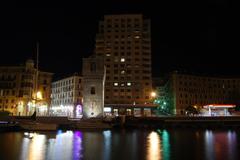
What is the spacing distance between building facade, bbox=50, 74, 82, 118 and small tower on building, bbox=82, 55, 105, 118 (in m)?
40.3

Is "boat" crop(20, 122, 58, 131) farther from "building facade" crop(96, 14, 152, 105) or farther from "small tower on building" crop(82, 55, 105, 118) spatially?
"building facade" crop(96, 14, 152, 105)

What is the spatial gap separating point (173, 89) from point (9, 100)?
81232 mm

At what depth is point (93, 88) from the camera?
308ft

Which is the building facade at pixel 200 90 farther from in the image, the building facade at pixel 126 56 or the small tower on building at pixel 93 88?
the small tower on building at pixel 93 88

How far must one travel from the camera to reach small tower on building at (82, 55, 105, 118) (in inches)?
3605

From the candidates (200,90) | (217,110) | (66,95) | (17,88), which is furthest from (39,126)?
(200,90)

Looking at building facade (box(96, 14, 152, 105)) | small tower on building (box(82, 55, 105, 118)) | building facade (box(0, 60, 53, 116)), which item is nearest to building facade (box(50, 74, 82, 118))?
building facade (box(96, 14, 152, 105))

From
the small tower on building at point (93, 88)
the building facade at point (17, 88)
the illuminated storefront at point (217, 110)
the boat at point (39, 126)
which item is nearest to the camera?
the boat at point (39, 126)

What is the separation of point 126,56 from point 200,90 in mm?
43413

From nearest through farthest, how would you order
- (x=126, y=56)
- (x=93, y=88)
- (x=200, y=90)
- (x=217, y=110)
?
1. (x=93, y=88)
2. (x=217, y=110)
3. (x=200, y=90)
4. (x=126, y=56)

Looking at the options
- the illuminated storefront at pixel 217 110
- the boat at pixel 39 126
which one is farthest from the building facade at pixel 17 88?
the illuminated storefront at pixel 217 110

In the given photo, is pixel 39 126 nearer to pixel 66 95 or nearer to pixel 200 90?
pixel 66 95

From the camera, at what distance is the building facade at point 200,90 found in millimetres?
144000

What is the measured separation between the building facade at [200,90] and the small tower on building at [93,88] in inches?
2399
